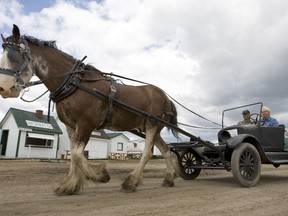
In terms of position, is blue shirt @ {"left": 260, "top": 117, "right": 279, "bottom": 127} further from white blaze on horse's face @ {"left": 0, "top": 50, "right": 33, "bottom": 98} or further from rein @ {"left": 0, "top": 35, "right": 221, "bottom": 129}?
white blaze on horse's face @ {"left": 0, "top": 50, "right": 33, "bottom": 98}

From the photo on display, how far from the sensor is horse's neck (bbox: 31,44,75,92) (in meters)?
5.25

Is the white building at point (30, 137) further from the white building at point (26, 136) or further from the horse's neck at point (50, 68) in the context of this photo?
the horse's neck at point (50, 68)

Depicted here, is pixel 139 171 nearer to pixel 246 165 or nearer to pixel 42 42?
pixel 246 165

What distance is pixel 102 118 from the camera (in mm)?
5430

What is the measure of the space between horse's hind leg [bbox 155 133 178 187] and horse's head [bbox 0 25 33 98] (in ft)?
10.2

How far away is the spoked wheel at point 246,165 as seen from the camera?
6387mm

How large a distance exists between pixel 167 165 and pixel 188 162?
5.37ft

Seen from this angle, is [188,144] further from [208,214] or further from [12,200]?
[12,200]

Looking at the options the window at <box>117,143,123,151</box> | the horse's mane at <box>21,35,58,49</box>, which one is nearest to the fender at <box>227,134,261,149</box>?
the horse's mane at <box>21,35,58,49</box>

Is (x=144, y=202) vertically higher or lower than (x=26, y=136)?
lower

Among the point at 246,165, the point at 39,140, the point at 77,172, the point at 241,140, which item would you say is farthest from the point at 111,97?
the point at 39,140

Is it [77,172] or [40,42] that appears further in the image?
[40,42]

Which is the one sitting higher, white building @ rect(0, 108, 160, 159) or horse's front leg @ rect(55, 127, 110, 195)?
white building @ rect(0, 108, 160, 159)

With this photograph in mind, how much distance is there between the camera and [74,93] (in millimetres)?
5191
